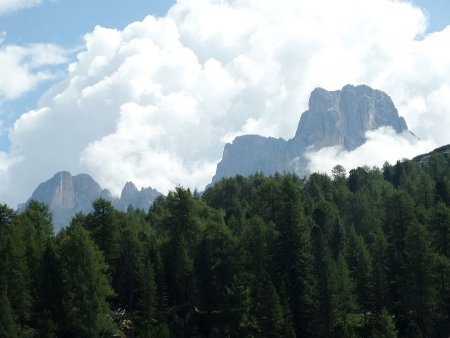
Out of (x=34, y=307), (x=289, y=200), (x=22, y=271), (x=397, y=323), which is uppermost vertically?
(x=289, y=200)

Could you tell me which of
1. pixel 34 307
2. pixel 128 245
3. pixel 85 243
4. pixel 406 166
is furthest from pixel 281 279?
pixel 406 166

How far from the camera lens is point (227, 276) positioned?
7088 centimetres

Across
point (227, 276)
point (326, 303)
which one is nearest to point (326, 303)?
point (326, 303)

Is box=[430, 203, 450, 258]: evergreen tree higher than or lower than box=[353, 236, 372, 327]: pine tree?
higher

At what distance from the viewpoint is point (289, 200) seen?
A: 249 feet

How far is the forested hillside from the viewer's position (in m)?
58.0

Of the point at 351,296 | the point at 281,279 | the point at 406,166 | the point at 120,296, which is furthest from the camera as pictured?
the point at 406,166

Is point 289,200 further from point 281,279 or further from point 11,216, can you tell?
point 11,216

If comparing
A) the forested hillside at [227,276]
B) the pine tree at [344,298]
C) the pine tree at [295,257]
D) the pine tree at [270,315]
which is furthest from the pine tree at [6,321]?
the pine tree at [344,298]

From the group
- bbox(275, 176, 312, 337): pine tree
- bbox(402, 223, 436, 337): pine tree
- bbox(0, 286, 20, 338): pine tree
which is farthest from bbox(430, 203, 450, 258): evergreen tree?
bbox(0, 286, 20, 338): pine tree

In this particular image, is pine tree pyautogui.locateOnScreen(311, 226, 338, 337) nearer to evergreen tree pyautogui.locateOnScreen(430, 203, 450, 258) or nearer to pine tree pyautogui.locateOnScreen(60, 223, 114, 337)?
evergreen tree pyautogui.locateOnScreen(430, 203, 450, 258)

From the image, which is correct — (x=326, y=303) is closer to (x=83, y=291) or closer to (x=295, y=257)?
(x=295, y=257)

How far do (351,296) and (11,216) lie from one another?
4761 cm

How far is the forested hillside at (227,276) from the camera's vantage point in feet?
190
